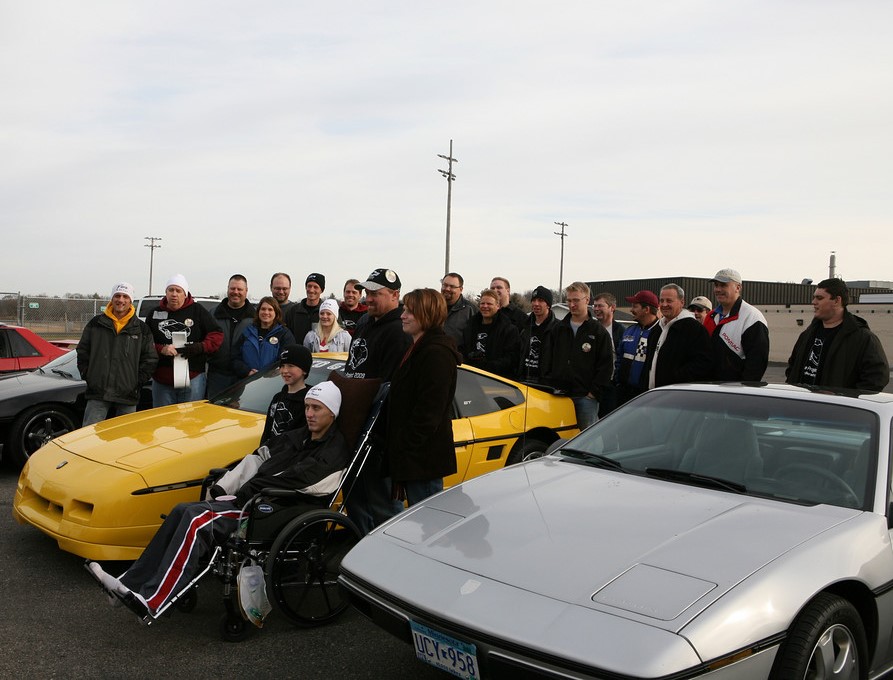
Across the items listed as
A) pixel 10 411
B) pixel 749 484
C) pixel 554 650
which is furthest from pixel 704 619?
pixel 10 411

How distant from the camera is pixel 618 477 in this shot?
11.2ft

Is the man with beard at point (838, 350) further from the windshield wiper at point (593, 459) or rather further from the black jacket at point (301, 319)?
the black jacket at point (301, 319)

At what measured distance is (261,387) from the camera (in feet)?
18.6

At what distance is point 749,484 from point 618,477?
562mm

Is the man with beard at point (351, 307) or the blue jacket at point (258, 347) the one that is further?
the man with beard at point (351, 307)

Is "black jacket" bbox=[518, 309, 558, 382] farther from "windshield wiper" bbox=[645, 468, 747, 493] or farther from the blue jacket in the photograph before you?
"windshield wiper" bbox=[645, 468, 747, 493]

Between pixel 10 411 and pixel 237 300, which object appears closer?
pixel 10 411

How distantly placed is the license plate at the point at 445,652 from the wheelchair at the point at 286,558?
0.88 m

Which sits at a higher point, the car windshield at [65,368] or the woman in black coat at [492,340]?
the woman in black coat at [492,340]

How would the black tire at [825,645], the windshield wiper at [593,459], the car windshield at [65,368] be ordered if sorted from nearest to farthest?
the black tire at [825,645]
the windshield wiper at [593,459]
the car windshield at [65,368]

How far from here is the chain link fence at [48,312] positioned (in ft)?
64.0

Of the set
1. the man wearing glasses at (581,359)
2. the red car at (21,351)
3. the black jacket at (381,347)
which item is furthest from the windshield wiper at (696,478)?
the red car at (21,351)

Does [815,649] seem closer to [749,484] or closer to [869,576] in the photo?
[869,576]

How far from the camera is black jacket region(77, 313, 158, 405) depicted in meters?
6.45
